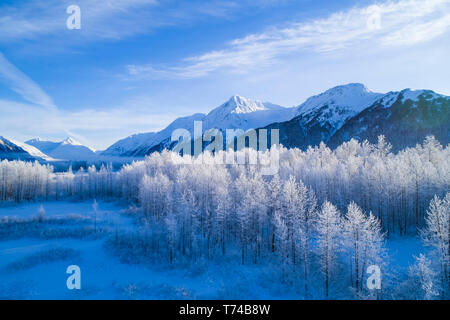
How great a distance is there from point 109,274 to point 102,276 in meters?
0.88

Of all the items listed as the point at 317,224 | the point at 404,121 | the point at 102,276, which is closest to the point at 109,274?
the point at 102,276

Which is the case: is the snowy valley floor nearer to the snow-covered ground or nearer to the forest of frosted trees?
the snow-covered ground

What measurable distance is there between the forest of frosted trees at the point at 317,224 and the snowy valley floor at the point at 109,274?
2.42 meters

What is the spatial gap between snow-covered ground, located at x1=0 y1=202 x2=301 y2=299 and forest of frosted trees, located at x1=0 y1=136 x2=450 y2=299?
9.20 ft

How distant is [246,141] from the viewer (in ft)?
611

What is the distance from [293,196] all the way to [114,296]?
2627cm

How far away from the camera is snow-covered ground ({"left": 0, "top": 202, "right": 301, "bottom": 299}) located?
26.4m

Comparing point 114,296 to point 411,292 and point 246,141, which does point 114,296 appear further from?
point 246,141

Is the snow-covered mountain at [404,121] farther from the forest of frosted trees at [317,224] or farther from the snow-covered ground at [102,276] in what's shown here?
the snow-covered ground at [102,276]

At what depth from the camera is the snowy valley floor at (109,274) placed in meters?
26.4

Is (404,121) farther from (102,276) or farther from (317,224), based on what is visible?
(102,276)

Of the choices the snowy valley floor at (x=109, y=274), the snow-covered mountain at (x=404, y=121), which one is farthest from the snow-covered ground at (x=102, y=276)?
the snow-covered mountain at (x=404, y=121)

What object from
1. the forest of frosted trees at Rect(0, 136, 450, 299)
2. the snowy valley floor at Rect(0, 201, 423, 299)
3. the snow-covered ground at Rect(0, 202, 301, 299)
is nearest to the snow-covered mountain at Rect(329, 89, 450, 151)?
the forest of frosted trees at Rect(0, 136, 450, 299)
